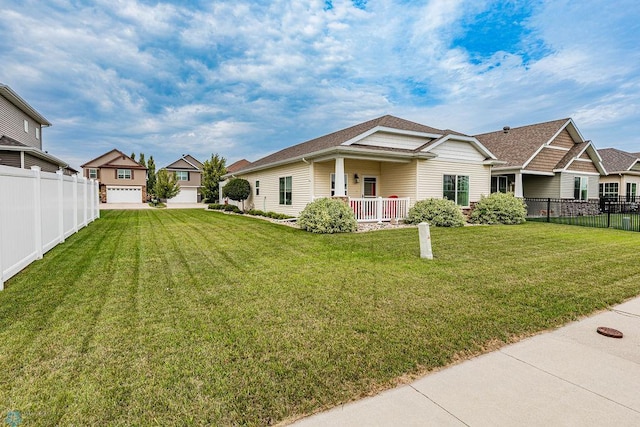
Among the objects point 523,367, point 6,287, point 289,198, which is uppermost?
point 289,198

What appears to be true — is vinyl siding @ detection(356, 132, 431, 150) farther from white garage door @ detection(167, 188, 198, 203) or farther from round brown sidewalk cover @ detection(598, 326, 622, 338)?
white garage door @ detection(167, 188, 198, 203)

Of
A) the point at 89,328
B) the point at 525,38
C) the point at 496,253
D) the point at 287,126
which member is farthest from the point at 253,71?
the point at 89,328

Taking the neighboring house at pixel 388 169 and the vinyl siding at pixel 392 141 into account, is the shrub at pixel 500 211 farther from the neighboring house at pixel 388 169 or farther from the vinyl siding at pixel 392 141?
the vinyl siding at pixel 392 141

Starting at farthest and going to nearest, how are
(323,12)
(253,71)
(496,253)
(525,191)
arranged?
1. (525,191)
2. (253,71)
3. (323,12)
4. (496,253)

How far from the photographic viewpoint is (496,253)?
7.88 m

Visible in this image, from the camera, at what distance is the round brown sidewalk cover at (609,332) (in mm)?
3551

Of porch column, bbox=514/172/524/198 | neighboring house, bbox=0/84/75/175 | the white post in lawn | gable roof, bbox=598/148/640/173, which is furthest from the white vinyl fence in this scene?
gable roof, bbox=598/148/640/173

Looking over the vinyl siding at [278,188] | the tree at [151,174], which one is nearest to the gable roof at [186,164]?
the tree at [151,174]

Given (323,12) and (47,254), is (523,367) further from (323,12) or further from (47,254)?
(323,12)

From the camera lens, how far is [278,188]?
18.3 metres

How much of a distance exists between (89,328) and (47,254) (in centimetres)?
493

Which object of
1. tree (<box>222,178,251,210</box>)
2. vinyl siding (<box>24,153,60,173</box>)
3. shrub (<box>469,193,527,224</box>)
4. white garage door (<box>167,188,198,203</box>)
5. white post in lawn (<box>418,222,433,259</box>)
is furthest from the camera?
white garage door (<box>167,188,198,203</box>)

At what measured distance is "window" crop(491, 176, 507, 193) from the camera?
2111 cm

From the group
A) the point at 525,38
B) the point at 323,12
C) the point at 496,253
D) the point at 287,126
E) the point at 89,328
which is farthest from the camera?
the point at 287,126
